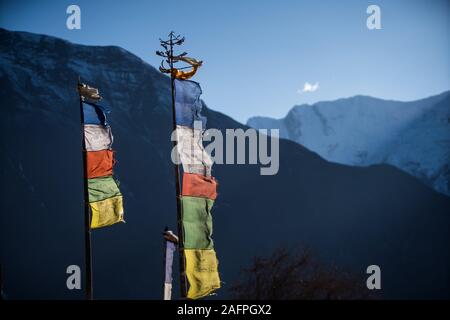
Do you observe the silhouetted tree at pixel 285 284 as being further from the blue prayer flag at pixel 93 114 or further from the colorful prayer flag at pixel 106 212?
the blue prayer flag at pixel 93 114

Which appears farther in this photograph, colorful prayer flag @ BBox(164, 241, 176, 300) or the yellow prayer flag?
colorful prayer flag @ BBox(164, 241, 176, 300)

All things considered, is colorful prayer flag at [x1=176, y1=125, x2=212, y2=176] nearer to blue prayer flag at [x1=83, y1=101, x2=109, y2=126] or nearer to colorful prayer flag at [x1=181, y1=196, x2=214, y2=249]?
colorful prayer flag at [x1=181, y1=196, x2=214, y2=249]

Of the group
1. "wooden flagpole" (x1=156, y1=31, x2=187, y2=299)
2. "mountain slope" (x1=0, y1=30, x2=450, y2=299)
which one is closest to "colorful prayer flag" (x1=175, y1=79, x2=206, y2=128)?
"wooden flagpole" (x1=156, y1=31, x2=187, y2=299)

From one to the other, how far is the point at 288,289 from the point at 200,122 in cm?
1120

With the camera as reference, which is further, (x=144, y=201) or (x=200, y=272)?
(x=144, y=201)

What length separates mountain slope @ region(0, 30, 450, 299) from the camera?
76.4 meters

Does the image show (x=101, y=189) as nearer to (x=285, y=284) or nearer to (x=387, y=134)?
(x=285, y=284)

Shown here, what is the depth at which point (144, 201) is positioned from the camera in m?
88.5

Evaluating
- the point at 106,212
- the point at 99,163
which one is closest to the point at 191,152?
the point at 99,163

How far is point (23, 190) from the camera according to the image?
80.9m

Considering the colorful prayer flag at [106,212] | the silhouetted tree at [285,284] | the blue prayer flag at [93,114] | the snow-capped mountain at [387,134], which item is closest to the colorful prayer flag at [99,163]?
the colorful prayer flag at [106,212]

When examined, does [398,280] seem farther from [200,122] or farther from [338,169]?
[200,122]

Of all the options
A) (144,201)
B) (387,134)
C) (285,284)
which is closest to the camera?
(285,284)

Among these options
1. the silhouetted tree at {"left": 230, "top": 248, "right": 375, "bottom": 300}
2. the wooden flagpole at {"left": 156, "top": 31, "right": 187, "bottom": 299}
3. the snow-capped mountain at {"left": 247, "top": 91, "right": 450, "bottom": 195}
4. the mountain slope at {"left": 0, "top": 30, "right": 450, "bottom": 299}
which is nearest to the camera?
the wooden flagpole at {"left": 156, "top": 31, "right": 187, "bottom": 299}
